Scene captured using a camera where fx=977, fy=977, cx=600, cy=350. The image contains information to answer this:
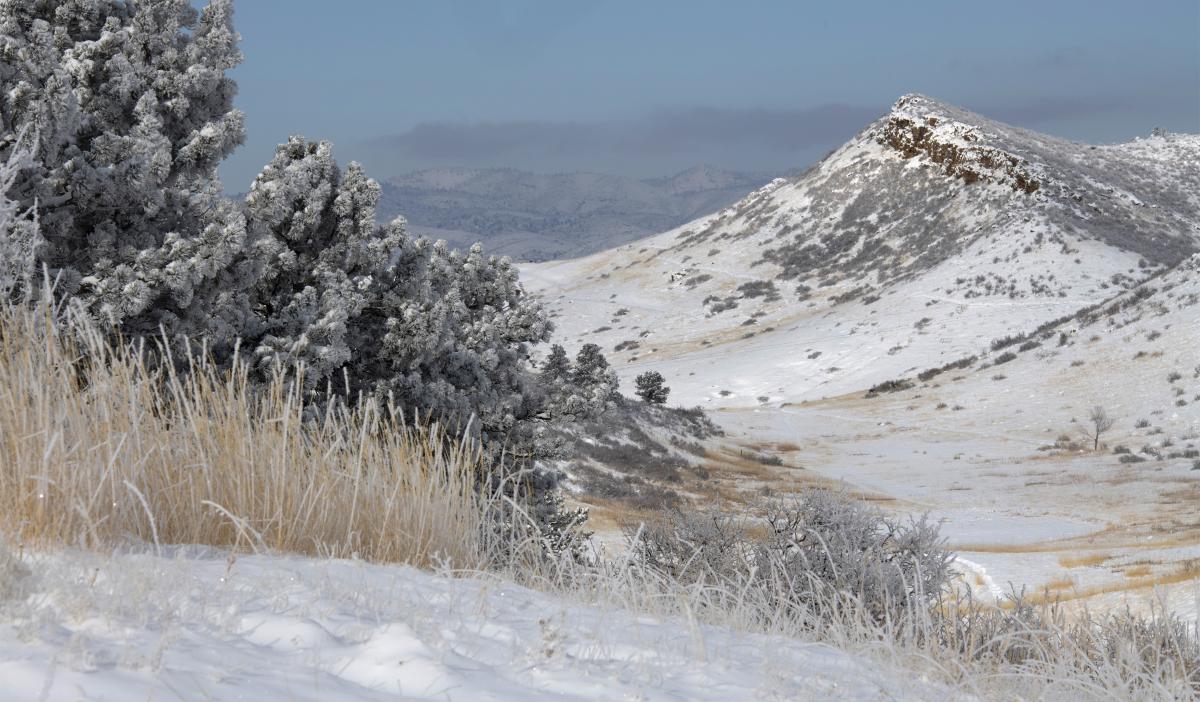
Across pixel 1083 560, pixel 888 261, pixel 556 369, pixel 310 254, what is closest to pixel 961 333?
pixel 888 261

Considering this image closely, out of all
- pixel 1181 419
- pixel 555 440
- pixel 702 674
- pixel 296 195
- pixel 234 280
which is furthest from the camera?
pixel 1181 419

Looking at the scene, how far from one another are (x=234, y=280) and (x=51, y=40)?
11.3 ft

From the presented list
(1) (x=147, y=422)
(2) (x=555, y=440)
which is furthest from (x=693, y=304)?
(1) (x=147, y=422)

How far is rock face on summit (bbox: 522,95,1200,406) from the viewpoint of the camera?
57281 mm

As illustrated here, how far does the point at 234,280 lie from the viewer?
1005 cm

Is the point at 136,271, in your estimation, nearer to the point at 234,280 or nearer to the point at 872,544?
the point at 234,280

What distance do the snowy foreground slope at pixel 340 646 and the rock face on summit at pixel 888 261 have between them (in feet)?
164

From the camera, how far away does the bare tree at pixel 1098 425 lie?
118 feet

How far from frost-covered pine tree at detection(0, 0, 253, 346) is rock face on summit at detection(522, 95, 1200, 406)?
4435 centimetres

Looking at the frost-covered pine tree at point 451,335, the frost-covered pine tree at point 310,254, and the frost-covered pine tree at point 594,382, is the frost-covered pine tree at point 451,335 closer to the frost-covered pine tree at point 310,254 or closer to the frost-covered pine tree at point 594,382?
the frost-covered pine tree at point 310,254

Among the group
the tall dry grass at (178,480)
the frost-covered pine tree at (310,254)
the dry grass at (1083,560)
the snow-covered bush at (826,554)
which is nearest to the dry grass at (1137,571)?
the dry grass at (1083,560)

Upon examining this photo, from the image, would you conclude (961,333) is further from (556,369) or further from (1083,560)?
(556,369)

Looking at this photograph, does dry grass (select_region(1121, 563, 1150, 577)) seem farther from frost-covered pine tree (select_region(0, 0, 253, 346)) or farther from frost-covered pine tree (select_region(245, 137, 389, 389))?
frost-covered pine tree (select_region(0, 0, 253, 346))

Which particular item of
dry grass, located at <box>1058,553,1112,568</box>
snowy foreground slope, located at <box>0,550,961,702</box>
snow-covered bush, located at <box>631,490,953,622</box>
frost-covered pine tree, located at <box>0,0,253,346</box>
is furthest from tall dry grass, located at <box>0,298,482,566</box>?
dry grass, located at <box>1058,553,1112,568</box>
